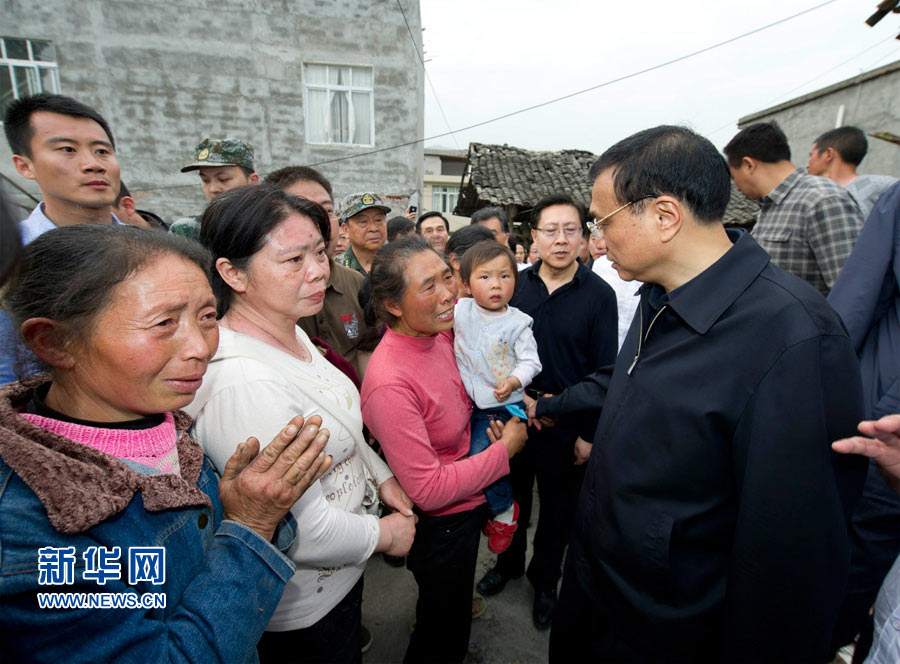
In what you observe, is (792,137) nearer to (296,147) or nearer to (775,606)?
(296,147)

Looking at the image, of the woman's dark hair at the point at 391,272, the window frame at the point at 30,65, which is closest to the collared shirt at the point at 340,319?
the woman's dark hair at the point at 391,272

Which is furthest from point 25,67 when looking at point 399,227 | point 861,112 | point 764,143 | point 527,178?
point 861,112

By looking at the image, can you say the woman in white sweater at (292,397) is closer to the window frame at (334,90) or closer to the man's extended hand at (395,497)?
the man's extended hand at (395,497)

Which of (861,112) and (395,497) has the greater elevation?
(861,112)

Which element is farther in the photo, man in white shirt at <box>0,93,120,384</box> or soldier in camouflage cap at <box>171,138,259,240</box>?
soldier in camouflage cap at <box>171,138,259,240</box>

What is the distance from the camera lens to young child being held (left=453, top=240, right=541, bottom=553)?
2424mm

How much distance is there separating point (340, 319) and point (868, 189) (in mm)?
4570

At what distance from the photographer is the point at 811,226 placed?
290 cm

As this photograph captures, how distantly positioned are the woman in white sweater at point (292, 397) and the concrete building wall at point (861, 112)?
47.4ft

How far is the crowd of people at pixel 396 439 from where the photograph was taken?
87 centimetres

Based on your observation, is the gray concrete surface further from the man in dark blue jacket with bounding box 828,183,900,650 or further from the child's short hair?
the child's short hair

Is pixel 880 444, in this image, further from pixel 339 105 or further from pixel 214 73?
pixel 214 73

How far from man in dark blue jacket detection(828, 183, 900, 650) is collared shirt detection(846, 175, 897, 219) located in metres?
2.12

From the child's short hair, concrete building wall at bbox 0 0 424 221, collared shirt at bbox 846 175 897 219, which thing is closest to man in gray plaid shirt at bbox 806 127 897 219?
collared shirt at bbox 846 175 897 219
